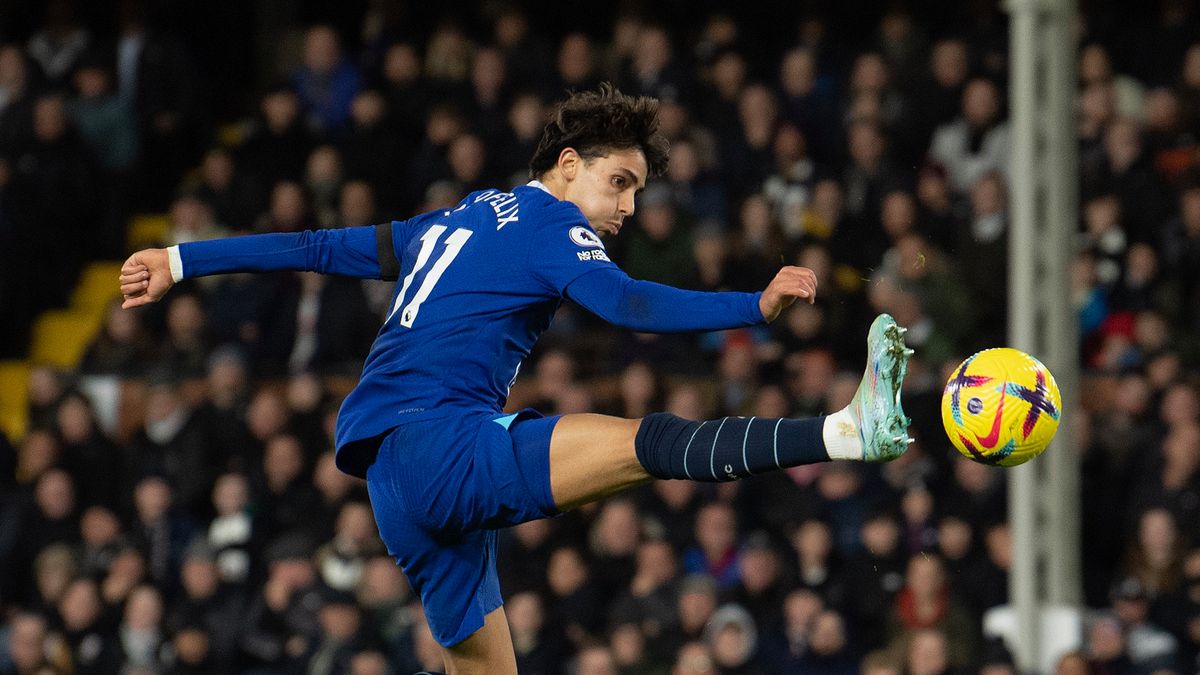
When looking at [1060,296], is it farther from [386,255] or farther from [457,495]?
[457,495]

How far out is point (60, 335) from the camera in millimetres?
13477

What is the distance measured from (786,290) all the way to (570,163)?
1.13m

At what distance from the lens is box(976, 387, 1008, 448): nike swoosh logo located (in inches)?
224

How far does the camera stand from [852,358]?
10.6 metres

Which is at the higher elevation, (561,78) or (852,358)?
(561,78)

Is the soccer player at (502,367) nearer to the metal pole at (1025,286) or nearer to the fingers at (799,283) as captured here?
the fingers at (799,283)

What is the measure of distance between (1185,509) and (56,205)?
7.18 meters

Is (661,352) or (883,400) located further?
(661,352)

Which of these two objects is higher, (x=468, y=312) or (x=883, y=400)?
(x=468, y=312)

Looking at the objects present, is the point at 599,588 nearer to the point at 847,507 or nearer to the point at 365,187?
the point at 847,507

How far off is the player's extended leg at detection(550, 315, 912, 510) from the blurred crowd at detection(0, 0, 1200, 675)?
13.7 feet

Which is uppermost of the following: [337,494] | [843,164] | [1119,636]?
[843,164]

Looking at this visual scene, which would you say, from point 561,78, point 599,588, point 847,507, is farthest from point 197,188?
point 847,507

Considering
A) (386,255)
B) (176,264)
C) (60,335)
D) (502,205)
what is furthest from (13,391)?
(502,205)
